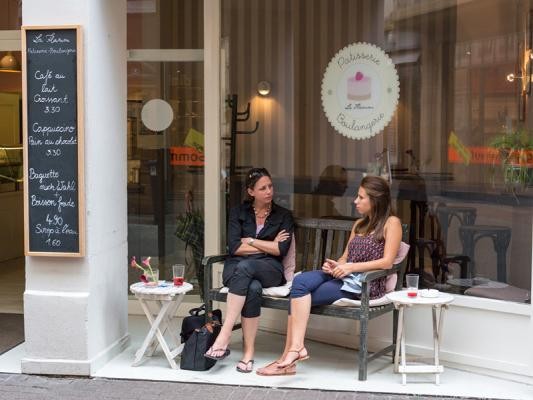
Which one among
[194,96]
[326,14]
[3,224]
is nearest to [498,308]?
[326,14]

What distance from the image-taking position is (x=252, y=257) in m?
5.77

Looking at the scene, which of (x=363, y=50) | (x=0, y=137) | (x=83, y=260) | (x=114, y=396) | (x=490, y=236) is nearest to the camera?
(x=114, y=396)

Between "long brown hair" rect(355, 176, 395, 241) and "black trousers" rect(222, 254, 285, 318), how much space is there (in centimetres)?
65

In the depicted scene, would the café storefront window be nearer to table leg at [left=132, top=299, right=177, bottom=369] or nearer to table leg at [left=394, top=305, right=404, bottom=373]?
table leg at [left=394, top=305, right=404, bottom=373]

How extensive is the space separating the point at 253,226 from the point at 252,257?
0.72 ft

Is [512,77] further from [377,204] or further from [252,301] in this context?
[252,301]

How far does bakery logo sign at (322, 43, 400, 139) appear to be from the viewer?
6.13 m

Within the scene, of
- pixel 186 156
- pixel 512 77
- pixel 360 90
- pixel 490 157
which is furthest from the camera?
pixel 186 156

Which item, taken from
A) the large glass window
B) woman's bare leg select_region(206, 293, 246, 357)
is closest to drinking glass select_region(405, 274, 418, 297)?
woman's bare leg select_region(206, 293, 246, 357)

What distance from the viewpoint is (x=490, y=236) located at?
5711mm

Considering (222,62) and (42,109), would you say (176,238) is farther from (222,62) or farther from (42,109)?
(42,109)

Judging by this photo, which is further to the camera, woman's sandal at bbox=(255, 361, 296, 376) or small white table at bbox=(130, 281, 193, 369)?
small white table at bbox=(130, 281, 193, 369)

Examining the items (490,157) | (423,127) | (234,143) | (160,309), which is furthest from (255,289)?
(490,157)

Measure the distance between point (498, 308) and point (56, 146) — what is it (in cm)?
288
